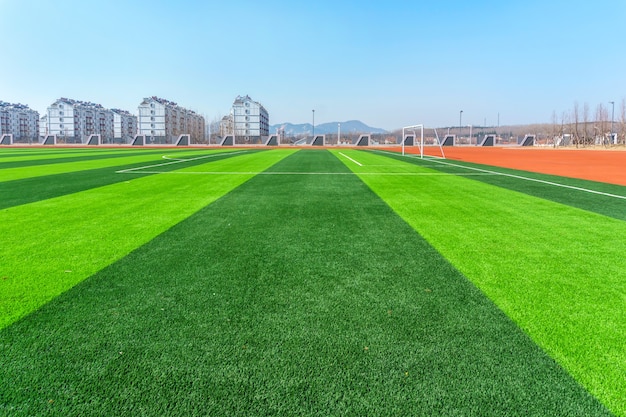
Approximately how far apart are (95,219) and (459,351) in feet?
20.0

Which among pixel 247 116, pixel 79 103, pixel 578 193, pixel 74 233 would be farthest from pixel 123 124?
pixel 578 193

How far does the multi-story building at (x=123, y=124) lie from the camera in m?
134

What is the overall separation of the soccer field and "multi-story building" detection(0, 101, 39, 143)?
149 meters

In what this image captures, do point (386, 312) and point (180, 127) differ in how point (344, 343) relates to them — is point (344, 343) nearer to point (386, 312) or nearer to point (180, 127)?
point (386, 312)

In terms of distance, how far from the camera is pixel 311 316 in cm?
309

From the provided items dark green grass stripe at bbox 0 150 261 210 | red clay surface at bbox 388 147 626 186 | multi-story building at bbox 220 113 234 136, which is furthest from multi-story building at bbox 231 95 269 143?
dark green grass stripe at bbox 0 150 261 210

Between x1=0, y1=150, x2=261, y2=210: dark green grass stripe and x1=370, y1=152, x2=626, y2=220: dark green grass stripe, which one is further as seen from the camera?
x1=0, y1=150, x2=261, y2=210: dark green grass stripe

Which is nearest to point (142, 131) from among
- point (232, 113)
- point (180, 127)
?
point (180, 127)

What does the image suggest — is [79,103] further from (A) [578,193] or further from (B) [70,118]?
(A) [578,193]

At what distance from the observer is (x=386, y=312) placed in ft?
10.4

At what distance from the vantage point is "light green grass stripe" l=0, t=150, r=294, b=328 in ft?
12.0

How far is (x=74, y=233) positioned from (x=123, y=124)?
146223 mm

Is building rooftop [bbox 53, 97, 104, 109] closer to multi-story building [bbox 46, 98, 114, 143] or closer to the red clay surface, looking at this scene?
multi-story building [bbox 46, 98, 114, 143]

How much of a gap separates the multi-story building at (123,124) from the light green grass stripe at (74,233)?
13757 cm
